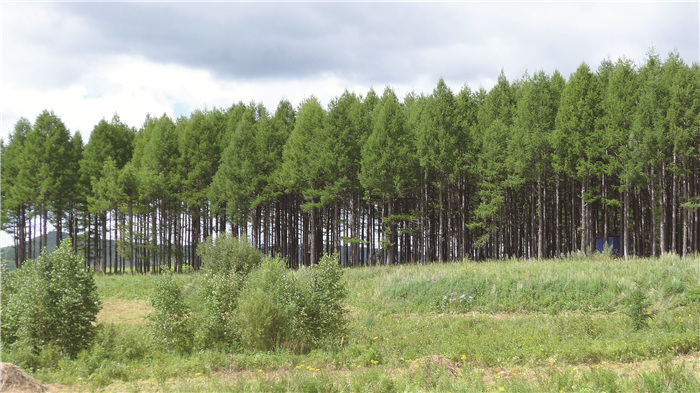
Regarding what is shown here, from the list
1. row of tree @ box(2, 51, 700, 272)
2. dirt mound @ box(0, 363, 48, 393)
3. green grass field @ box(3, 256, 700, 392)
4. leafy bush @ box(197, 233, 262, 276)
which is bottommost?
green grass field @ box(3, 256, 700, 392)

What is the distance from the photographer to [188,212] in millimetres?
43875

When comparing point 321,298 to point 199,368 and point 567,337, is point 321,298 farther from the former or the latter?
point 567,337

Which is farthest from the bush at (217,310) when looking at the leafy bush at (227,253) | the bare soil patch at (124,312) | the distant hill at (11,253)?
the leafy bush at (227,253)

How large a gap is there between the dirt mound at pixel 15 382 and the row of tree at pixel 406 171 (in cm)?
2179

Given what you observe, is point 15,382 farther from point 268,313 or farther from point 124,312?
point 124,312

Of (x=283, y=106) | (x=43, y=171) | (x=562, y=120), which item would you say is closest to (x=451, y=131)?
(x=562, y=120)

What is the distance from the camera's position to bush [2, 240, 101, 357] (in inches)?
467

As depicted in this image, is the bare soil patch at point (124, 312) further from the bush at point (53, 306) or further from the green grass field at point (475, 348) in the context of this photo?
the bush at point (53, 306)

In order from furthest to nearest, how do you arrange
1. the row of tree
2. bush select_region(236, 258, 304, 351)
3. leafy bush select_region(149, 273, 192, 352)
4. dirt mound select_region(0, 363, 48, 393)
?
the row of tree
leafy bush select_region(149, 273, 192, 352)
bush select_region(236, 258, 304, 351)
dirt mound select_region(0, 363, 48, 393)

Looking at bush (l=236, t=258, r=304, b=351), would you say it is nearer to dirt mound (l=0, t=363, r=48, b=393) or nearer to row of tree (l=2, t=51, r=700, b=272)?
dirt mound (l=0, t=363, r=48, b=393)

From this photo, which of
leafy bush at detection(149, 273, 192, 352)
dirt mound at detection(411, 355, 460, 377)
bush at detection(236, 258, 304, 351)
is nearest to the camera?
dirt mound at detection(411, 355, 460, 377)

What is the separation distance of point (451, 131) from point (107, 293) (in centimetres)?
2599

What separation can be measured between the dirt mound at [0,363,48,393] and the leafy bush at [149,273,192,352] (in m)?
3.99

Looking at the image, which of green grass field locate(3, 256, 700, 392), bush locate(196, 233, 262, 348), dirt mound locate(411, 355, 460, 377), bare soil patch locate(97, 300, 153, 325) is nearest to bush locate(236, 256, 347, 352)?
bush locate(196, 233, 262, 348)
